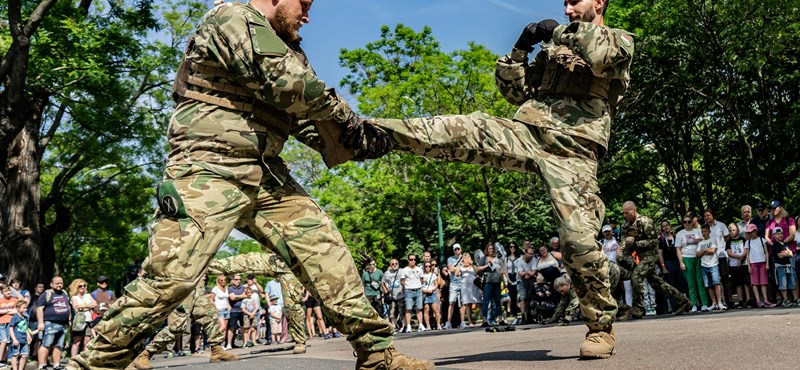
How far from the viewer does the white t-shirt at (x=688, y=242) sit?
13812 millimetres

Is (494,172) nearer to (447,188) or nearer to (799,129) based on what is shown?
(447,188)

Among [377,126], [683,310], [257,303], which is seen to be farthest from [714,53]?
[377,126]

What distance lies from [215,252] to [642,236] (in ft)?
34.1

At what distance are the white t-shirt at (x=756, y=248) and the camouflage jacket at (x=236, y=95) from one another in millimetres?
10952

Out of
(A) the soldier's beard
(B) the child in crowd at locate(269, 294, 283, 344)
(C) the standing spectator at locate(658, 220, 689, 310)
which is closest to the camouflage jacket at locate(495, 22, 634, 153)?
(A) the soldier's beard

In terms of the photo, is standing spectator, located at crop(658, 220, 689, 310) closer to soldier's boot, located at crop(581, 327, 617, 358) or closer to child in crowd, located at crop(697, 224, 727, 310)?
child in crowd, located at crop(697, 224, 727, 310)

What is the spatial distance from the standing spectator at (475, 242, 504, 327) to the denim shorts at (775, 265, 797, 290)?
560 cm

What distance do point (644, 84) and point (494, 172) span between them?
6.79m

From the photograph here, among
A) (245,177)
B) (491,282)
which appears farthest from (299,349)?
(245,177)

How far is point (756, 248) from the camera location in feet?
43.0

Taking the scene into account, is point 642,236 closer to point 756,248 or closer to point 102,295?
point 756,248

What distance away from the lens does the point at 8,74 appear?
704 inches

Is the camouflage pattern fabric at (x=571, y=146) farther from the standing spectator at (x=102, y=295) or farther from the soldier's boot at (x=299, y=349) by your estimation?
the standing spectator at (x=102, y=295)

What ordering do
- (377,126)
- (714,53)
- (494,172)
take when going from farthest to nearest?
1. (494,172)
2. (714,53)
3. (377,126)
